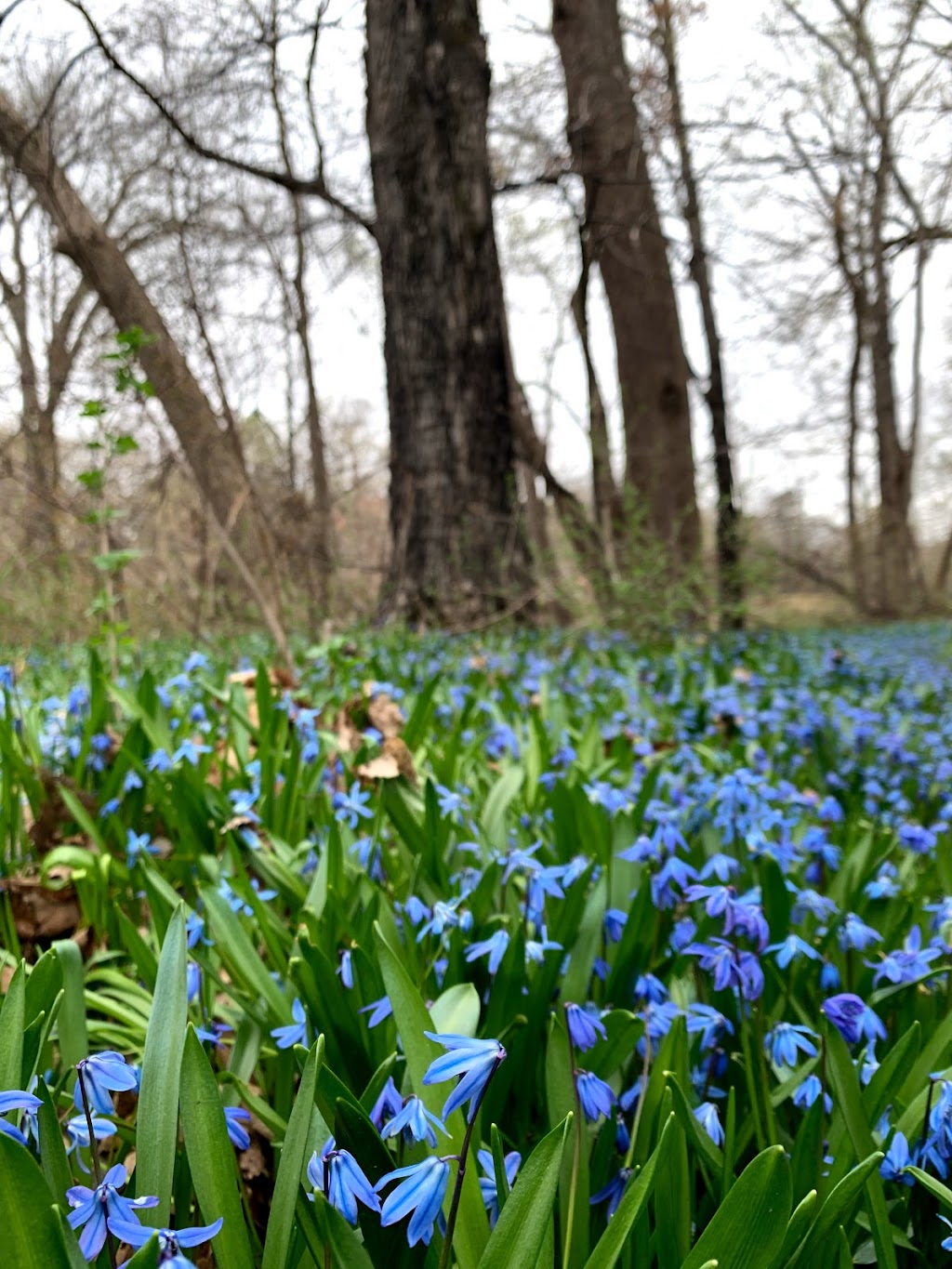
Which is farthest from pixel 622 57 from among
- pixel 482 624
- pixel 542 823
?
pixel 542 823

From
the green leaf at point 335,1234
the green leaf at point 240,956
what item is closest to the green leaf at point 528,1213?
the green leaf at point 335,1234

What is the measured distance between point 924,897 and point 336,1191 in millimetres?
1524

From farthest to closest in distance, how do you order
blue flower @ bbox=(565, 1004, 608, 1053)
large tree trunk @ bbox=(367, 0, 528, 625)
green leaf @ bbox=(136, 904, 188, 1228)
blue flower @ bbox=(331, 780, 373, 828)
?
large tree trunk @ bbox=(367, 0, 528, 625) < blue flower @ bbox=(331, 780, 373, 828) < blue flower @ bbox=(565, 1004, 608, 1053) < green leaf @ bbox=(136, 904, 188, 1228)

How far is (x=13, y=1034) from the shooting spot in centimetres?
87

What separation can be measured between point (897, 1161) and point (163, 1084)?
74 cm

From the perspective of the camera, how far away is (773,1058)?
1218 mm

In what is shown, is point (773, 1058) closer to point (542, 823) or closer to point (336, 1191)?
point (336, 1191)

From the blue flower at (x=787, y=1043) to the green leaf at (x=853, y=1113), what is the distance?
102 millimetres

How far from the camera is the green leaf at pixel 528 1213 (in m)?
0.73

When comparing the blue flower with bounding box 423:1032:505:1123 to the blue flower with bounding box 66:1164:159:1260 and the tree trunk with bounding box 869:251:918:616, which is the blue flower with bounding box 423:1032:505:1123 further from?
the tree trunk with bounding box 869:251:918:616

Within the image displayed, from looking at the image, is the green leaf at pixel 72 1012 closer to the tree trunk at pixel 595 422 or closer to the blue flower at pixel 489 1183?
the blue flower at pixel 489 1183

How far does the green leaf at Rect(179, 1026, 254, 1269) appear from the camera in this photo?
81 centimetres

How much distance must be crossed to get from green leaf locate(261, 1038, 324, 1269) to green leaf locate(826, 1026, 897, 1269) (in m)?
0.53

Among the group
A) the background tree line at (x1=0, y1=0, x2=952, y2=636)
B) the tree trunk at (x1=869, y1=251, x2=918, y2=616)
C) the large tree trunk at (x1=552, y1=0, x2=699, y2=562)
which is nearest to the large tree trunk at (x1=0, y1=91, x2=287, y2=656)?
the background tree line at (x1=0, y1=0, x2=952, y2=636)
